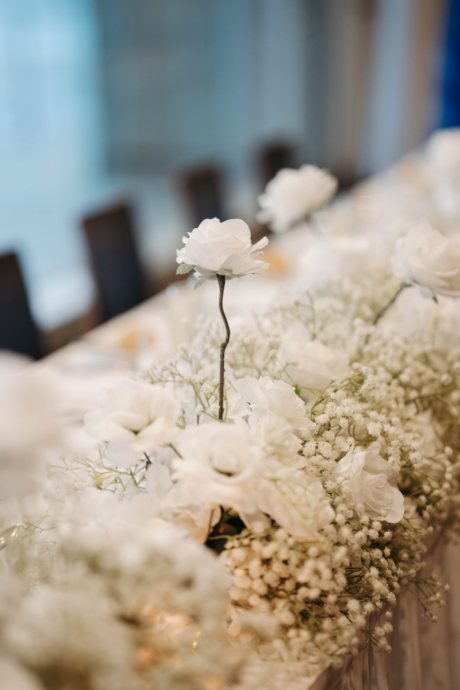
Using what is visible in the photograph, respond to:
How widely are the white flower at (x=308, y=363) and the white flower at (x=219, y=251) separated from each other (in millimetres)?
162

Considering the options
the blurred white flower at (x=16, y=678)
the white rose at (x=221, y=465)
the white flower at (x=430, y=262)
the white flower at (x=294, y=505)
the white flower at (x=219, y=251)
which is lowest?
the white flower at (x=294, y=505)

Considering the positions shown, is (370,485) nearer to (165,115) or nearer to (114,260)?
(114,260)

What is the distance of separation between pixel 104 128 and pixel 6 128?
119 centimetres

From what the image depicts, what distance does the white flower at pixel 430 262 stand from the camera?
934 millimetres

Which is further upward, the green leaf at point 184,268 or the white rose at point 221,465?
the green leaf at point 184,268

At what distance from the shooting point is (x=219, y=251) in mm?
745

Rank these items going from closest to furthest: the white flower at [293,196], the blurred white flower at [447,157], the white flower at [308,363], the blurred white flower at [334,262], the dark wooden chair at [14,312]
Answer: the white flower at [308,363] → the blurred white flower at [334,262] → the white flower at [293,196] → the dark wooden chair at [14,312] → the blurred white flower at [447,157]

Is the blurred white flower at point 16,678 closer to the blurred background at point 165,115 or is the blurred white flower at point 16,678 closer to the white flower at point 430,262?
the white flower at point 430,262

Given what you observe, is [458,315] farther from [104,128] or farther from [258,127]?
[258,127]

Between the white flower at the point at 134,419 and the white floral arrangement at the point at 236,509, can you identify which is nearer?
the white floral arrangement at the point at 236,509

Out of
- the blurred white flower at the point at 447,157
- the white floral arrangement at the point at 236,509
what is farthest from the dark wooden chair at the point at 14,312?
the blurred white flower at the point at 447,157

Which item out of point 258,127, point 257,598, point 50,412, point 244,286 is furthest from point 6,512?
point 258,127

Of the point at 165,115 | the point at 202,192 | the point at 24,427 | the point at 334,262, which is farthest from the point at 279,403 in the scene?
the point at 165,115

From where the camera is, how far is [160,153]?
5535 mm
